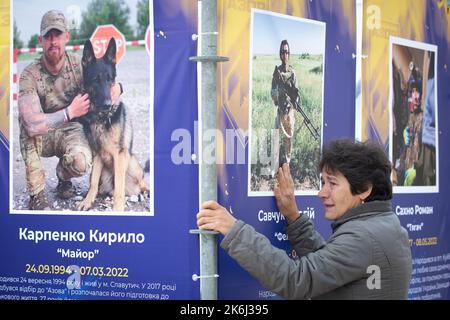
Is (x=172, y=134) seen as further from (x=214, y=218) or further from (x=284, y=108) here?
(x=284, y=108)

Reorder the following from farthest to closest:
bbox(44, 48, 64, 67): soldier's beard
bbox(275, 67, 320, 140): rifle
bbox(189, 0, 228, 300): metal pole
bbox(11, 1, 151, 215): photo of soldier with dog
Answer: bbox(275, 67, 320, 140): rifle, bbox(44, 48, 64, 67): soldier's beard, bbox(11, 1, 151, 215): photo of soldier with dog, bbox(189, 0, 228, 300): metal pole

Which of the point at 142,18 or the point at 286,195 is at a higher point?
the point at 142,18

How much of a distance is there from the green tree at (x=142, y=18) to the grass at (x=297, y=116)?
0.54 m

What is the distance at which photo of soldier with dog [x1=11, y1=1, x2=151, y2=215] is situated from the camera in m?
3.73

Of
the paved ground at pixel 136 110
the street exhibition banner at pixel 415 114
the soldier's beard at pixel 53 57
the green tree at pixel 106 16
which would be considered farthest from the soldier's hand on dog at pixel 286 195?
the soldier's beard at pixel 53 57

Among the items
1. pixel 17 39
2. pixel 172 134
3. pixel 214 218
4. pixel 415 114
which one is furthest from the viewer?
pixel 415 114

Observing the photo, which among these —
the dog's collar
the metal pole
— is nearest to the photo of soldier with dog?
the dog's collar

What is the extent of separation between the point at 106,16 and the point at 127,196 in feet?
2.83

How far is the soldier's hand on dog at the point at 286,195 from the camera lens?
390 centimetres

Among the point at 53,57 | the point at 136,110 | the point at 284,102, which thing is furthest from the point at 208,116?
the point at 53,57

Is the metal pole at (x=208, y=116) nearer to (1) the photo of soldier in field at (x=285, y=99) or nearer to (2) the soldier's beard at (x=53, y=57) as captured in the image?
(1) the photo of soldier in field at (x=285, y=99)

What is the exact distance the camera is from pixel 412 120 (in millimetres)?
4863

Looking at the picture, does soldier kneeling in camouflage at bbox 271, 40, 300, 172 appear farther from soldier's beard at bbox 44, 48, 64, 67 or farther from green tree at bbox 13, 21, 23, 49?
green tree at bbox 13, 21, 23, 49

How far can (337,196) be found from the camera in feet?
11.3
